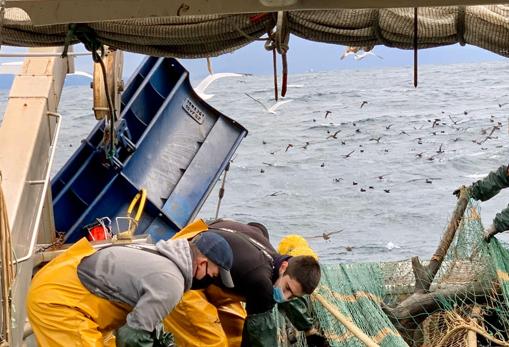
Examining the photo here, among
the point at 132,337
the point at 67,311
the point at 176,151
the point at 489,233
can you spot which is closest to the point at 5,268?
the point at 67,311

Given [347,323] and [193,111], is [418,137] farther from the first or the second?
[347,323]

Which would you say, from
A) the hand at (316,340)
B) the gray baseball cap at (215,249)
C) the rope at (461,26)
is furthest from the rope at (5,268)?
the hand at (316,340)

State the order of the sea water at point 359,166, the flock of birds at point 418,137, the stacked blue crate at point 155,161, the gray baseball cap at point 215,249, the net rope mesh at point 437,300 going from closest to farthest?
the gray baseball cap at point 215,249 < the net rope mesh at point 437,300 < the stacked blue crate at point 155,161 < the sea water at point 359,166 < the flock of birds at point 418,137

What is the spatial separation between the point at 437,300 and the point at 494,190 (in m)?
0.96

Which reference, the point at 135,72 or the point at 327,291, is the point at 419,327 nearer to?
the point at 327,291

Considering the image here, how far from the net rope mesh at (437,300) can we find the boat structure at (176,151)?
0.05ft

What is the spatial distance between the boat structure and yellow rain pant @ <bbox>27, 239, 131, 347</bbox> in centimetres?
18

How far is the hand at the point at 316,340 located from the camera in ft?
18.7

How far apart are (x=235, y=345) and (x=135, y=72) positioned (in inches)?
186

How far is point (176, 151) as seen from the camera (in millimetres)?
9273

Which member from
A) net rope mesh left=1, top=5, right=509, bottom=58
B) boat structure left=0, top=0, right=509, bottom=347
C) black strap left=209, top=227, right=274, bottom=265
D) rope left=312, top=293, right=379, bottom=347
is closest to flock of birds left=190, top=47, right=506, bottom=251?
boat structure left=0, top=0, right=509, bottom=347

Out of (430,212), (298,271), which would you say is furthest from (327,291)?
(430,212)

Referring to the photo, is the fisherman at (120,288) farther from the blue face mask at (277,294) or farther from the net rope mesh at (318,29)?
the net rope mesh at (318,29)

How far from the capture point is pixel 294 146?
2853cm
